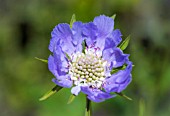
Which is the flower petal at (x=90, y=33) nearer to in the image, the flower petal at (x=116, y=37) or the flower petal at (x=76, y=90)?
the flower petal at (x=116, y=37)

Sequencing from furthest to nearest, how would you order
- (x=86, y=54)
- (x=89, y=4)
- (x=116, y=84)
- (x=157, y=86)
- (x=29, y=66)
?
(x=89, y=4) → (x=29, y=66) → (x=157, y=86) → (x=86, y=54) → (x=116, y=84)

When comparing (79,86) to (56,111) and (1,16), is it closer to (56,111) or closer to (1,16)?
(56,111)

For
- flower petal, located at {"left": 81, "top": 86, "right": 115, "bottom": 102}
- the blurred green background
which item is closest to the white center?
flower petal, located at {"left": 81, "top": 86, "right": 115, "bottom": 102}

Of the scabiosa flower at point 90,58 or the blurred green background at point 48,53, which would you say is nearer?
the scabiosa flower at point 90,58

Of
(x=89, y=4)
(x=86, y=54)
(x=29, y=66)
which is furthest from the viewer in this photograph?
(x=89, y=4)

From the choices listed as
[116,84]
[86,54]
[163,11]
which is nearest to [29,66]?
[163,11]

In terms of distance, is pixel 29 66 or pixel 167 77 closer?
pixel 167 77

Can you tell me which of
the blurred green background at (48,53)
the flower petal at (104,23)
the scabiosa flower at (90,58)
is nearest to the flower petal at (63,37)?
the scabiosa flower at (90,58)

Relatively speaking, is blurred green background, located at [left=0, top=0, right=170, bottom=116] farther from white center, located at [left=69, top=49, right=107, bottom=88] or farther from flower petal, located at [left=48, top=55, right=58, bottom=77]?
flower petal, located at [left=48, top=55, right=58, bottom=77]
